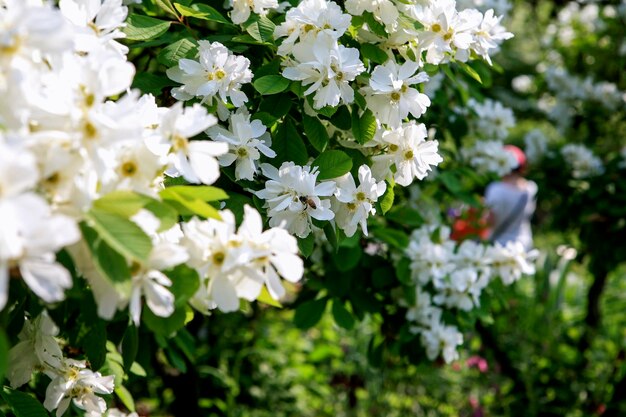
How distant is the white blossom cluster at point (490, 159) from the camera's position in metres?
2.62

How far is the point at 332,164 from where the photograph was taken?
1.25 meters

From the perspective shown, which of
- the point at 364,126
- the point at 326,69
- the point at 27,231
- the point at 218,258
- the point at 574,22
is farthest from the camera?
the point at 574,22

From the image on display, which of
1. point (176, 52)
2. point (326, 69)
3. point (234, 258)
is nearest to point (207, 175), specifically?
point (234, 258)

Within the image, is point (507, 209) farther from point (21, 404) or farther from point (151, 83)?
point (21, 404)

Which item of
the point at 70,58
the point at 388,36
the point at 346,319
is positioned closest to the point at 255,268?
the point at 70,58

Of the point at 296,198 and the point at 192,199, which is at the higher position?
the point at 192,199

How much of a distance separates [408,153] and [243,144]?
0.31 metres

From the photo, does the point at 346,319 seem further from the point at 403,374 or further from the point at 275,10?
the point at 403,374

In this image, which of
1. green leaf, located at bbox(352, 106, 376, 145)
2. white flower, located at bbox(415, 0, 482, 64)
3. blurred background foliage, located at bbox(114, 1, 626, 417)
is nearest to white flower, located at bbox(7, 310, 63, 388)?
green leaf, located at bbox(352, 106, 376, 145)

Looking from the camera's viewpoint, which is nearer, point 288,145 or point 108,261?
point 108,261

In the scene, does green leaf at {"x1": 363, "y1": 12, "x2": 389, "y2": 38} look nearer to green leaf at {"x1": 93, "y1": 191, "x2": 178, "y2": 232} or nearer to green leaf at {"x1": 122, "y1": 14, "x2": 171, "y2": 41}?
green leaf at {"x1": 122, "y1": 14, "x2": 171, "y2": 41}

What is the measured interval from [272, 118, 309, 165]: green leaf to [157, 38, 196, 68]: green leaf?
226 mm

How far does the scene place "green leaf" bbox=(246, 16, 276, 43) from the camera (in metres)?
1.31

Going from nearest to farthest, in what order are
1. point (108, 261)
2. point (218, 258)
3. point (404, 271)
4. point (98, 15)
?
1. point (108, 261)
2. point (218, 258)
3. point (98, 15)
4. point (404, 271)
